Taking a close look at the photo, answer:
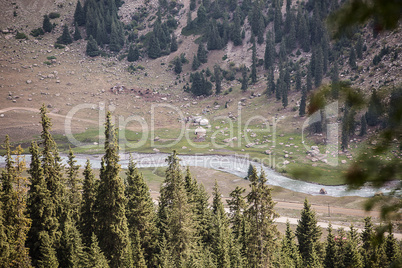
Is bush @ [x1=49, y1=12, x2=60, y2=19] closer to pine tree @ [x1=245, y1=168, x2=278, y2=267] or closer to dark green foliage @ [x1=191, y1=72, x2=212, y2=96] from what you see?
dark green foliage @ [x1=191, y1=72, x2=212, y2=96]

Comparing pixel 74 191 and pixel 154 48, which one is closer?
pixel 74 191

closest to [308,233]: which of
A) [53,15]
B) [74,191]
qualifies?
[74,191]

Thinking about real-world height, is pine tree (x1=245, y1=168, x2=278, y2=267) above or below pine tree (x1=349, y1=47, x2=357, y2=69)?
below

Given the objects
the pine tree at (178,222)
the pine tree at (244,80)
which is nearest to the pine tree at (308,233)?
the pine tree at (178,222)

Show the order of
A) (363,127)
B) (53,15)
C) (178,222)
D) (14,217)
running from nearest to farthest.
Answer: (14,217) → (178,222) → (363,127) → (53,15)

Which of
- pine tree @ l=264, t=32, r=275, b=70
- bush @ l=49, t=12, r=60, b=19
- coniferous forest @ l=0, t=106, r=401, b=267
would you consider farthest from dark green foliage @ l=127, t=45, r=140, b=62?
coniferous forest @ l=0, t=106, r=401, b=267

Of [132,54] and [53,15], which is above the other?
[53,15]

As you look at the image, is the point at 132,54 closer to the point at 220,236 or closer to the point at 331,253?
the point at 220,236
